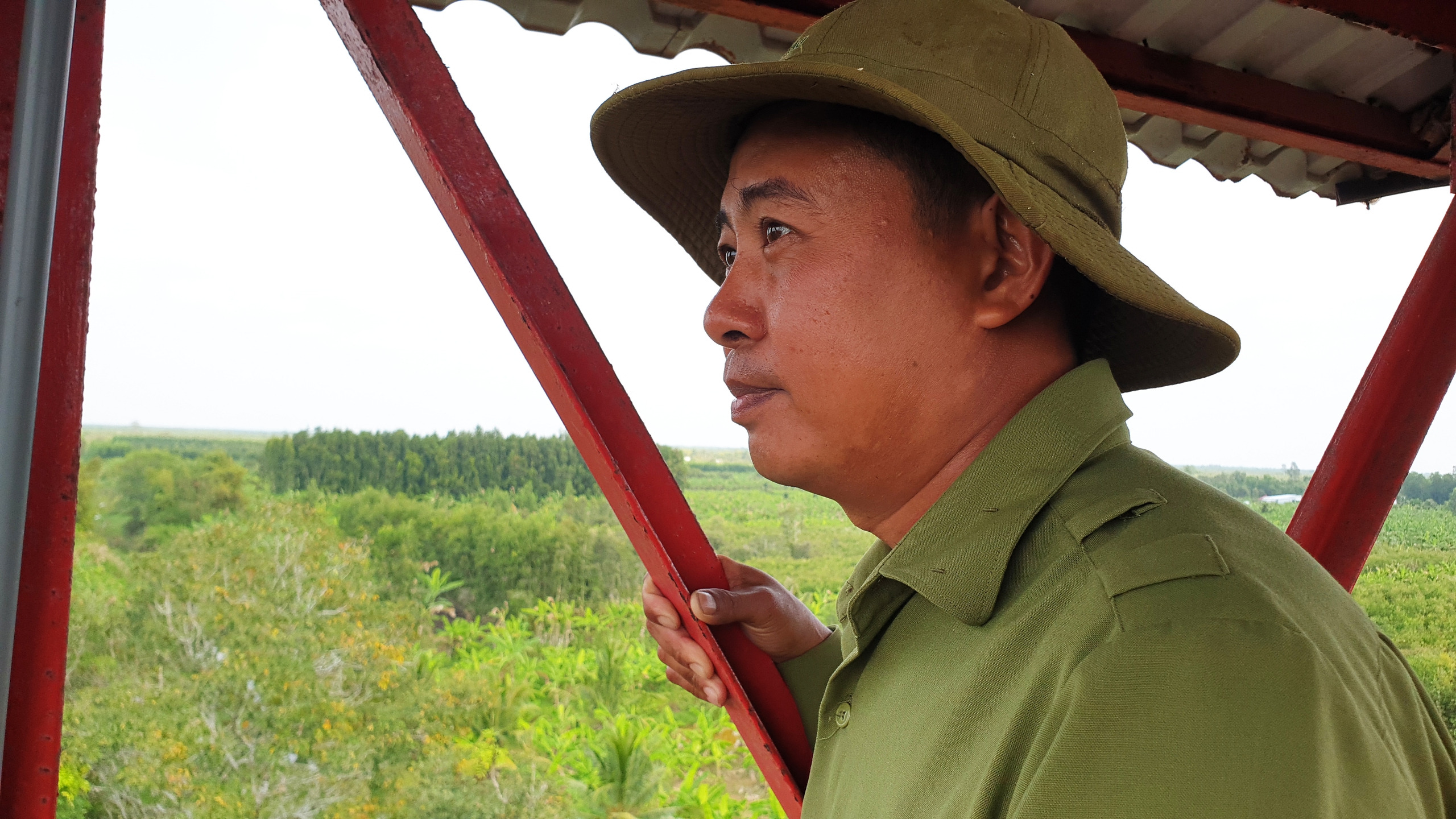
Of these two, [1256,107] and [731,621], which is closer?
[731,621]

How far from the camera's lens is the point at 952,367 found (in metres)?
0.94

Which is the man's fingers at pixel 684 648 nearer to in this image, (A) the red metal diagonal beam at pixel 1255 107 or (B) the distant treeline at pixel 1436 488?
(A) the red metal diagonal beam at pixel 1255 107

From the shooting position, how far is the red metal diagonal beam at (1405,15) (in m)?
1.58

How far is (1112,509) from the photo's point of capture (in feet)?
2.43

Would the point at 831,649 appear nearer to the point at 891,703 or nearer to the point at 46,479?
the point at 891,703

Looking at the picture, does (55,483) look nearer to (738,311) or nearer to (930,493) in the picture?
(738,311)

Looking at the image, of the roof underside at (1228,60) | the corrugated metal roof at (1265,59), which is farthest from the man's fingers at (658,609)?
the corrugated metal roof at (1265,59)

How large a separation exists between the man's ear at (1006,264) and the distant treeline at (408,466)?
1165 centimetres

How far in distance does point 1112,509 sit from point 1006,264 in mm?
310

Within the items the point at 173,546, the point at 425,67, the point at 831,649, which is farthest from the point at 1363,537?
the point at 173,546

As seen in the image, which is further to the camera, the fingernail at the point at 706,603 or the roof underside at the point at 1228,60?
the roof underside at the point at 1228,60

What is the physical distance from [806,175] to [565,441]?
12.2 metres

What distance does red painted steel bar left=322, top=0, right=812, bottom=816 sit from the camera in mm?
1200

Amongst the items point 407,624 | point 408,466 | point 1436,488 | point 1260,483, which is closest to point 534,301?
point 1436,488
